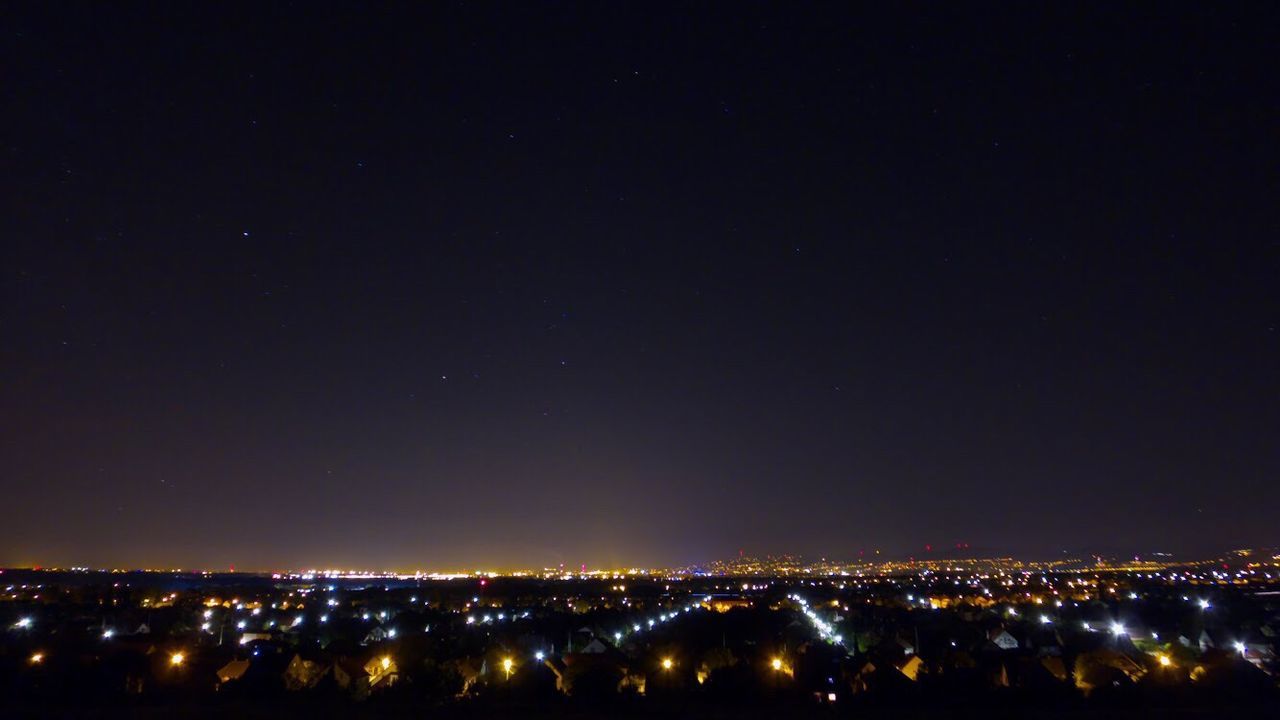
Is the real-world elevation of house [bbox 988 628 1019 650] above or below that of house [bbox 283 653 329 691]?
below

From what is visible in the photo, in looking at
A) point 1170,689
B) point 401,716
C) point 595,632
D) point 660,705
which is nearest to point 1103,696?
point 1170,689

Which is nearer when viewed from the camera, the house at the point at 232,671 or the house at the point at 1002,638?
the house at the point at 232,671

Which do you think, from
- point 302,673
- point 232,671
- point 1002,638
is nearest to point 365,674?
point 302,673

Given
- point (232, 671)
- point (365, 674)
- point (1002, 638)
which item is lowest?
point (1002, 638)

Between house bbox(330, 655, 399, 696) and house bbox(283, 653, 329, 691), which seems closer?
house bbox(330, 655, 399, 696)

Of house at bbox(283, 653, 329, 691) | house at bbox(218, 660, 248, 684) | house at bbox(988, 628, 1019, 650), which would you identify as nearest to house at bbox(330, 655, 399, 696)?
house at bbox(283, 653, 329, 691)

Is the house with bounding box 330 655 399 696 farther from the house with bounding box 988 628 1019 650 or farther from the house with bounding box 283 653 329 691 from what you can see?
the house with bounding box 988 628 1019 650

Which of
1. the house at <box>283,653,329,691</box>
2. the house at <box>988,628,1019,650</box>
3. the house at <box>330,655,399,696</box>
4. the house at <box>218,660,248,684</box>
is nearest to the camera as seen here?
the house at <box>330,655,399,696</box>

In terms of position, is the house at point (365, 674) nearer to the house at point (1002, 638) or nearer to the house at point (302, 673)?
the house at point (302, 673)

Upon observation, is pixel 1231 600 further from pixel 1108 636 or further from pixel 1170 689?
pixel 1170 689

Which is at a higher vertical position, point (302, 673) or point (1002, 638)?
point (302, 673)

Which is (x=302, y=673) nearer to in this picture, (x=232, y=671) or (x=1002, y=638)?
(x=232, y=671)

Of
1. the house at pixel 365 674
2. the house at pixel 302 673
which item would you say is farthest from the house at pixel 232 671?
the house at pixel 365 674
